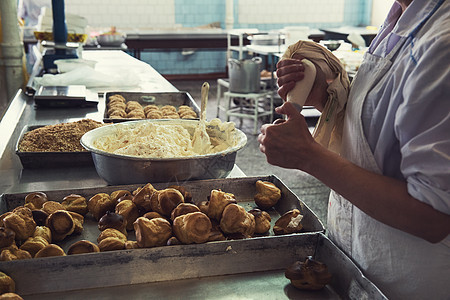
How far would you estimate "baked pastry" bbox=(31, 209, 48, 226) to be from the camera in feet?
4.15

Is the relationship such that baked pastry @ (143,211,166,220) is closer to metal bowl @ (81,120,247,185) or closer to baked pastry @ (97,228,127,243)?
baked pastry @ (97,228,127,243)

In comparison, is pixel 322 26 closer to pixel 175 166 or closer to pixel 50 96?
pixel 50 96

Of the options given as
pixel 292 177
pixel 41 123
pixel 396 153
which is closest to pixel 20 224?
pixel 396 153

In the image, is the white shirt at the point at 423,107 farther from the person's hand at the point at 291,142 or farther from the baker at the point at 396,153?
the person's hand at the point at 291,142

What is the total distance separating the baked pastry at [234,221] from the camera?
3.90 feet

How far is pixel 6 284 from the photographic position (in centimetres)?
98

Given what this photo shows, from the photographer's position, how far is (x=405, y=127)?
37.7 inches

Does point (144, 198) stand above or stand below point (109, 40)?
below

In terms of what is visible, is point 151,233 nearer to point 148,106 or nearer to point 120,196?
point 120,196

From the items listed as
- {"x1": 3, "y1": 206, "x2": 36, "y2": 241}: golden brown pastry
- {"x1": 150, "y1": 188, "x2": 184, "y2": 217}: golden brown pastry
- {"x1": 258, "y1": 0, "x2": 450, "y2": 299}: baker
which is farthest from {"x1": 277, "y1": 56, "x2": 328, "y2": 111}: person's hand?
{"x1": 3, "y1": 206, "x2": 36, "y2": 241}: golden brown pastry

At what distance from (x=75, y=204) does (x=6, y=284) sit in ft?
1.40

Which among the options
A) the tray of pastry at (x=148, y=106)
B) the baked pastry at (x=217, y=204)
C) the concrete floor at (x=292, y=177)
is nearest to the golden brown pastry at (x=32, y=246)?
the baked pastry at (x=217, y=204)

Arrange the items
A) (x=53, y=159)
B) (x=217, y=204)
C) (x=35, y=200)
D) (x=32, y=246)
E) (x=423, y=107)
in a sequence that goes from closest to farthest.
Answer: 1. (x=423, y=107)
2. (x=32, y=246)
3. (x=217, y=204)
4. (x=35, y=200)
5. (x=53, y=159)

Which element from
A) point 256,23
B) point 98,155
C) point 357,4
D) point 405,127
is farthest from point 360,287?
point 357,4
